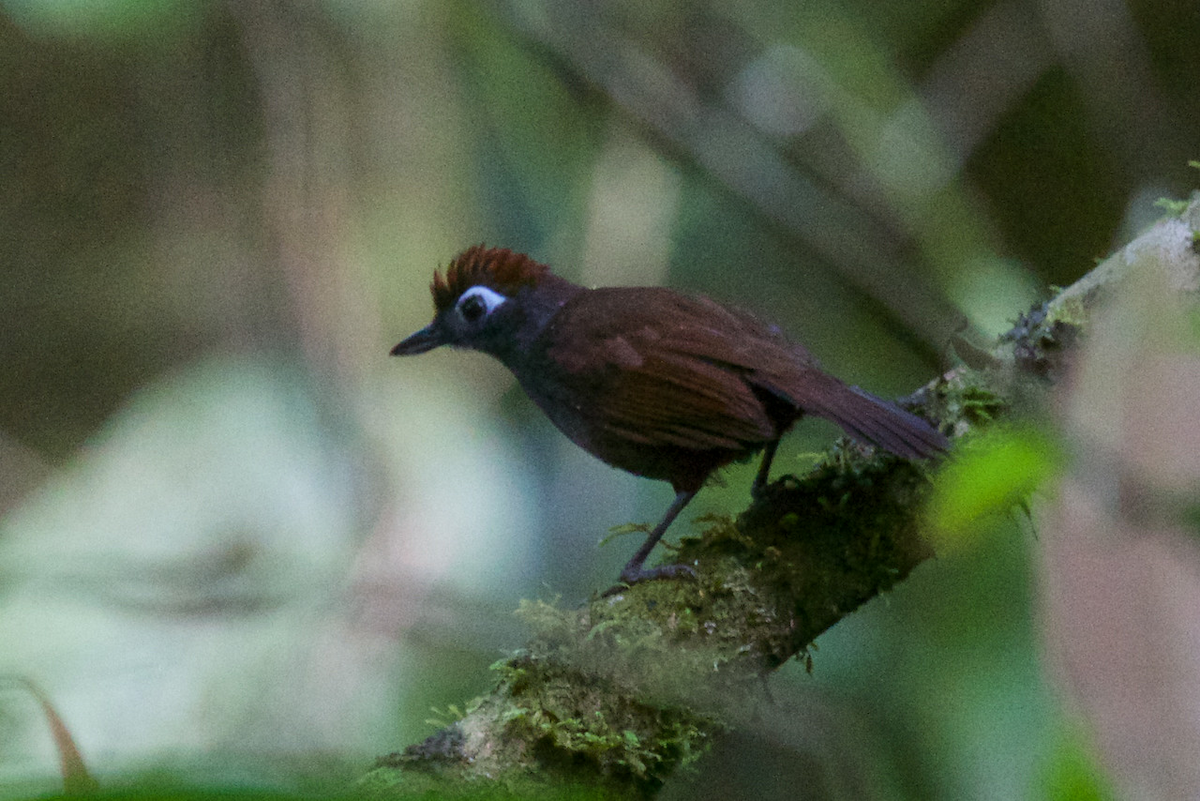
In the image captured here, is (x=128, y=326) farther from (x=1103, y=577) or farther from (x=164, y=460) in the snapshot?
(x=1103, y=577)

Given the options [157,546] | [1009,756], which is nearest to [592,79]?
[157,546]

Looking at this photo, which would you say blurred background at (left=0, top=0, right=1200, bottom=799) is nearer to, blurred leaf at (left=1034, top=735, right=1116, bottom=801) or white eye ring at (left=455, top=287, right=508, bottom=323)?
white eye ring at (left=455, top=287, right=508, bottom=323)

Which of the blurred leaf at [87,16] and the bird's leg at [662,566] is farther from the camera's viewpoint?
the blurred leaf at [87,16]

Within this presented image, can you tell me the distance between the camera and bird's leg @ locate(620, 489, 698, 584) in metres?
1.05

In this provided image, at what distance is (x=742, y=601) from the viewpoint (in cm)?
100

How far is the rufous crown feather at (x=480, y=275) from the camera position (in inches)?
42.8

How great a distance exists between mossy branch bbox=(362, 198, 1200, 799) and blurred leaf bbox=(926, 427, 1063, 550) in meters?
0.06

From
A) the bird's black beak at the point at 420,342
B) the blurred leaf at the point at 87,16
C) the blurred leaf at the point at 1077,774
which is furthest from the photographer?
the blurred leaf at the point at 87,16

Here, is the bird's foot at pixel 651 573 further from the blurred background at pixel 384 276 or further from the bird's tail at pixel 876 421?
the bird's tail at pixel 876 421

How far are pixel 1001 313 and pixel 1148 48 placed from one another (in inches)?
18.1

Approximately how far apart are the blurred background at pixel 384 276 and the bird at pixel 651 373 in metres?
0.11

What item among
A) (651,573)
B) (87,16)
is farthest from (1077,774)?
(87,16)

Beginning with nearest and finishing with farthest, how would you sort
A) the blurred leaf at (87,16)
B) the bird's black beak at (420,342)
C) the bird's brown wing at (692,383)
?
the bird's brown wing at (692,383)
the bird's black beak at (420,342)
the blurred leaf at (87,16)

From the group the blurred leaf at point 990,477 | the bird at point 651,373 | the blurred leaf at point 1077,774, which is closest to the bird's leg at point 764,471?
the bird at point 651,373
